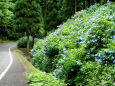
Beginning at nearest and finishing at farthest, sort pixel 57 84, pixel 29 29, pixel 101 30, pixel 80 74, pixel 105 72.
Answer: pixel 57 84 → pixel 105 72 → pixel 80 74 → pixel 101 30 → pixel 29 29

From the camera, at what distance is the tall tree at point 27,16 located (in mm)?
36500

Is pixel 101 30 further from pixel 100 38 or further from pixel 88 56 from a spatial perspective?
pixel 88 56

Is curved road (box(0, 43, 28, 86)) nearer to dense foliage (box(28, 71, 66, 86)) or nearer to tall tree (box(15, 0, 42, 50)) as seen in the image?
dense foliage (box(28, 71, 66, 86))

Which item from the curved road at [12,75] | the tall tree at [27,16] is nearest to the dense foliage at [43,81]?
the curved road at [12,75]

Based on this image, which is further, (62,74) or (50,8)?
(50,8)

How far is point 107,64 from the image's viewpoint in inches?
283

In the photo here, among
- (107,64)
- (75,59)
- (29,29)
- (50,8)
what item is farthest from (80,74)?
(50,8)

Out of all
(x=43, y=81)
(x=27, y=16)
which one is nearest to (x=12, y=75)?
(x=43, y=81)

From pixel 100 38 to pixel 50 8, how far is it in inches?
1588

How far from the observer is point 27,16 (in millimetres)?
37281

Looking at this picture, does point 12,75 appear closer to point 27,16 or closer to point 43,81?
point 43,81

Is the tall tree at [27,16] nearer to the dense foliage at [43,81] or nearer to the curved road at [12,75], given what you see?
the curved road at [12,75]

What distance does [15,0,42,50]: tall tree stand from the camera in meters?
36.5

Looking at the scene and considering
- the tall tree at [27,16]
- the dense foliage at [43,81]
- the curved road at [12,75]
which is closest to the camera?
the dense foliage at [43,81]
